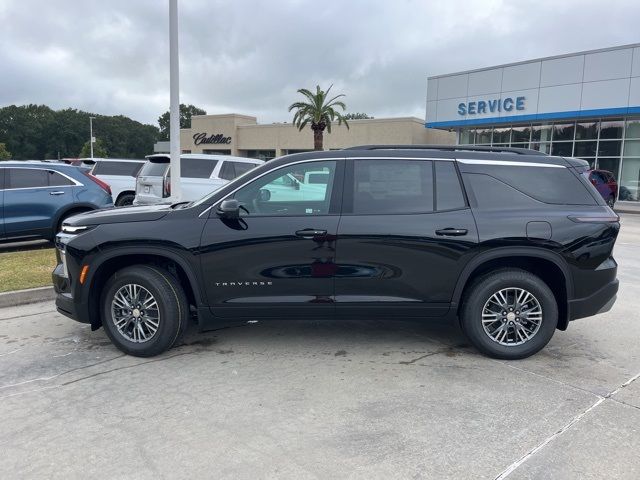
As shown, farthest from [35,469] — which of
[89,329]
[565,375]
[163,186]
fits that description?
[163,186]

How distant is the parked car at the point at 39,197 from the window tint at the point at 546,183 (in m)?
7.60

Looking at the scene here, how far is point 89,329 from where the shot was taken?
5320 mm

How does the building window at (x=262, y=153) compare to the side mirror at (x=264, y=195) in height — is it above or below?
above

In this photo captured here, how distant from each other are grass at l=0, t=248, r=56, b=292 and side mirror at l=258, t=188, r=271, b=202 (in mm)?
3849

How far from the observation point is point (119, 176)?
13.9 meters

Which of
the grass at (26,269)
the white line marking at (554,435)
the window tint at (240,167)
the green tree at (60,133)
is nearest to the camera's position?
the white line marking at (554,435)

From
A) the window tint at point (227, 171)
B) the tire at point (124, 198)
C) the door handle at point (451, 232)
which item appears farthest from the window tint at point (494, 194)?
the tire at point (124, 198)

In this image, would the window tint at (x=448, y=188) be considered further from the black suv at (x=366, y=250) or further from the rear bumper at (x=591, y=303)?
the rear bumper at (x=591, y=303)

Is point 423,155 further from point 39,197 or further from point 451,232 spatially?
point 39,197

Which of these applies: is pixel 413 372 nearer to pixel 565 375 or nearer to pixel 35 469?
pixel 565 375

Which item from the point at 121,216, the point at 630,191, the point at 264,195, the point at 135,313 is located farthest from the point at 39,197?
the point at 630,191

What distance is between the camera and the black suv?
434cm

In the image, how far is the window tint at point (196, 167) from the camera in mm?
11406

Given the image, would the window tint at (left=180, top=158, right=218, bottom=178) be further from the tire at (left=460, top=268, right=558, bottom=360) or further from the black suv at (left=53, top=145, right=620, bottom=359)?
the tire at (left=460, top=268, right=558, bottom=360)
